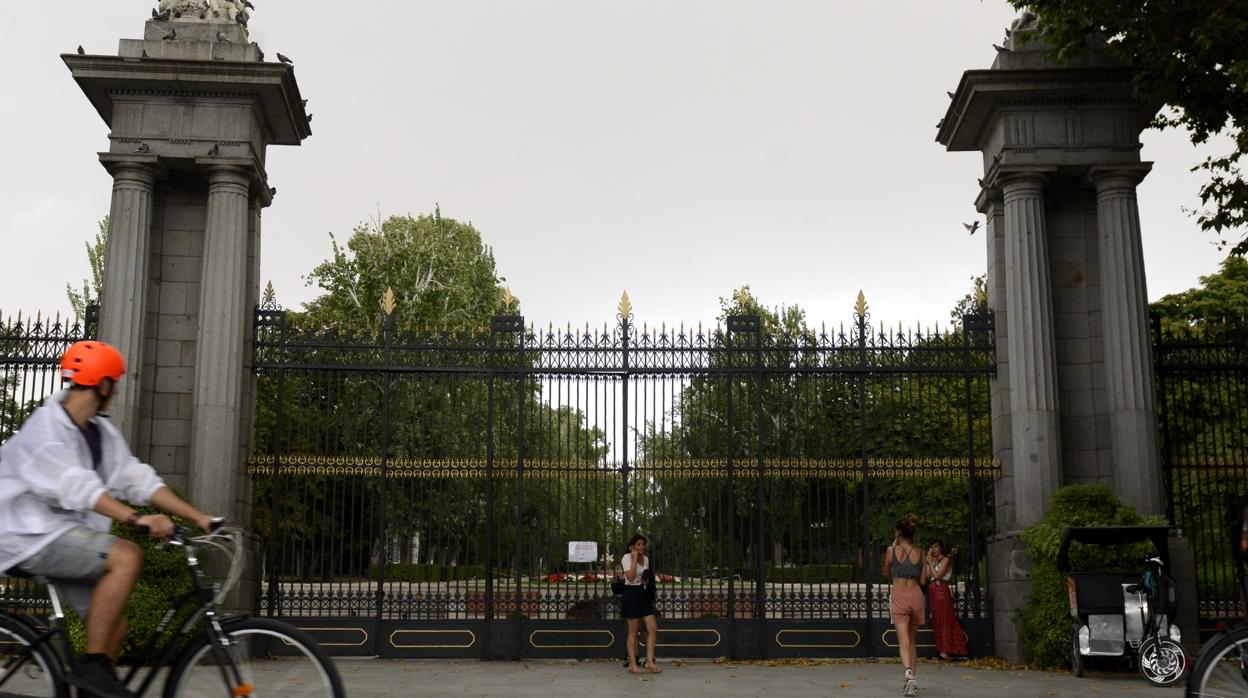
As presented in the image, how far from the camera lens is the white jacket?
4.84 metres

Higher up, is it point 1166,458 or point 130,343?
point 130,343

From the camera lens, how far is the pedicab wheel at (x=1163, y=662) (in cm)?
1109

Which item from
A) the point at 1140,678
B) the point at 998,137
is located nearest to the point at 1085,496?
the point at 1140,678

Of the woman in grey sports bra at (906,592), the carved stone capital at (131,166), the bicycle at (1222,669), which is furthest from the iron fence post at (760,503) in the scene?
the bicycle at (1222,669)

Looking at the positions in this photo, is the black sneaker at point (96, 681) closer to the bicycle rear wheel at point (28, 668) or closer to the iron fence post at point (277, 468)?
the bicycle rear wheel at point (28, 668)

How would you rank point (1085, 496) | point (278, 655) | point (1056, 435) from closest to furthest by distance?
point (278, 655), point (1085, 496), point (1056, 435)

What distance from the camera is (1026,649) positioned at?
518 inches

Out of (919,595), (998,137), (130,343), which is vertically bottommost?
(919,595)

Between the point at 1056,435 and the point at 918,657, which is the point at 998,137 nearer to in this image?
the point at 1056,435

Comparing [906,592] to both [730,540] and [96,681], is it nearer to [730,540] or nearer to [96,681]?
[730,540]

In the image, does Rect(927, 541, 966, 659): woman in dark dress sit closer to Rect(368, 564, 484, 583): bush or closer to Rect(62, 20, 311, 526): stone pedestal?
Rect(368, 564, 484, 583): bush

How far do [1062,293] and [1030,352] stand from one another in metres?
1.29

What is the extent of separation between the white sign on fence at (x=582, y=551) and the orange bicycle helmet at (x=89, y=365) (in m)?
9.25

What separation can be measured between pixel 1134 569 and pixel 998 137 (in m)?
5.62
